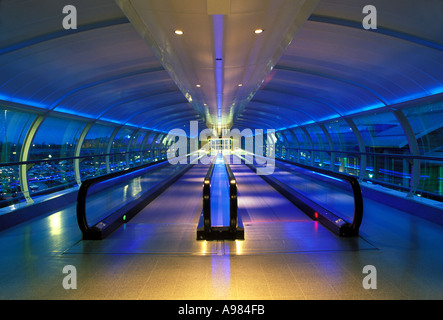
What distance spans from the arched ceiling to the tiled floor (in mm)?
3073

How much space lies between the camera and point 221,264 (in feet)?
11.4

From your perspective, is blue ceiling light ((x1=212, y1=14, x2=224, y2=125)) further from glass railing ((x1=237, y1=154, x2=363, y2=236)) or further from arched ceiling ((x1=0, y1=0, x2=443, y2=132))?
glass railing ((x1=237, y1=154, x2=363, y2=236))

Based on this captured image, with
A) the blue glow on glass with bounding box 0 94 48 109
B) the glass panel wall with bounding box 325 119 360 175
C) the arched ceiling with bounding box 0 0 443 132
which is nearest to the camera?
the arched ceiling with bounding box 0 0 443 132

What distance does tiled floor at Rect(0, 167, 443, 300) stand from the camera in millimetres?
2842

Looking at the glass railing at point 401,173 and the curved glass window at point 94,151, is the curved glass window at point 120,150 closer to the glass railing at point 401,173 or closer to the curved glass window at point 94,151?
the curved glass window at point 94,151

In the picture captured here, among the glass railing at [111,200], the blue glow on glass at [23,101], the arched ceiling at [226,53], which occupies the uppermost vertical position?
the arched ceiling at [226,53]

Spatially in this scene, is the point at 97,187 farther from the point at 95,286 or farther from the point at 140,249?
the point at 95,286

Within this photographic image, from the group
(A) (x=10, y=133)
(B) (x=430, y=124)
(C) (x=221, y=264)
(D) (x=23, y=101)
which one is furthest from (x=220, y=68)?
(B) (x=430, y=124)

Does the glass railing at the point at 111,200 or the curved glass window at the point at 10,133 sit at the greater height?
the curved glass window at the point at 10,133

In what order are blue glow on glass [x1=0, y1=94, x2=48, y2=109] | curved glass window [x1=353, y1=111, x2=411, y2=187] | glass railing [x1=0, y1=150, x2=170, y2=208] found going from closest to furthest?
glass railing [x1=0, y1=150, x2=170, y2=208] < blue glow on glass [x1=0, y1=94, x2=48, y2=109] < curved glass window [x1=353, y1=111, x2=411, y2=187]

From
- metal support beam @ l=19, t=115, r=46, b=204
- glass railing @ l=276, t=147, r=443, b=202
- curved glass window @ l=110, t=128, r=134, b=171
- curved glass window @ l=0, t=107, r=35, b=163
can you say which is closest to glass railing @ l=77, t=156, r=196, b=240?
metal support beam @ l=19, t=115, r=46, b=204

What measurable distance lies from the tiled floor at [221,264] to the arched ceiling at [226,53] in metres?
3.07

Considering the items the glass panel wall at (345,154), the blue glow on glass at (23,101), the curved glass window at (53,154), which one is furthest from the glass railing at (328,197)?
the blue glow on glass at (23,101)

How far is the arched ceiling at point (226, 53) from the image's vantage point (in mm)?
4137
